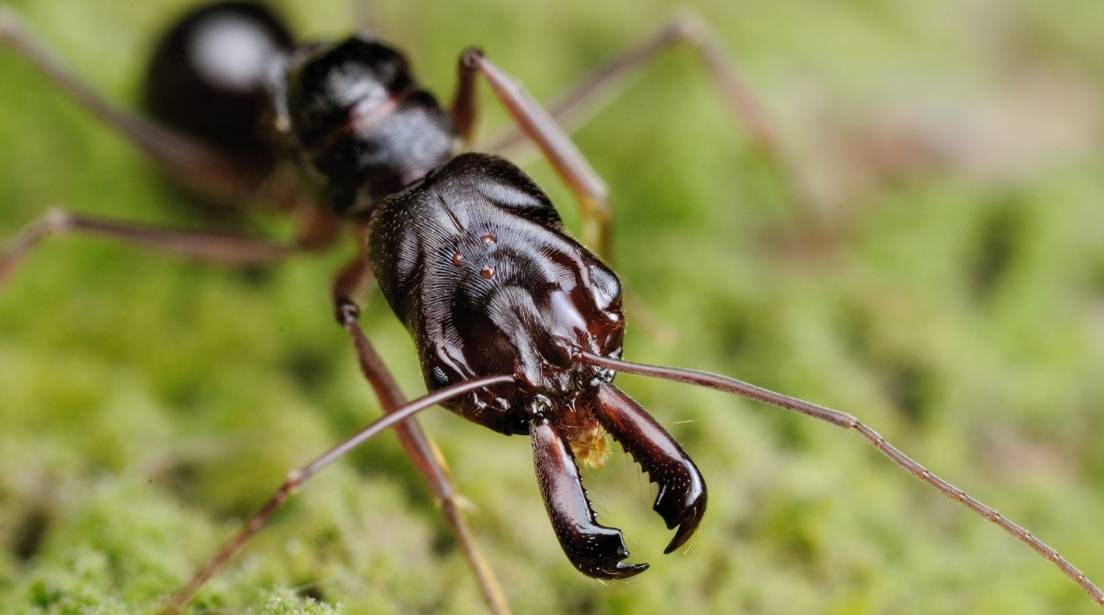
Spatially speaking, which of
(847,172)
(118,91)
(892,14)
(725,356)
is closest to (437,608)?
(725,356)

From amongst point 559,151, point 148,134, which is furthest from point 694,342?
point 148,134

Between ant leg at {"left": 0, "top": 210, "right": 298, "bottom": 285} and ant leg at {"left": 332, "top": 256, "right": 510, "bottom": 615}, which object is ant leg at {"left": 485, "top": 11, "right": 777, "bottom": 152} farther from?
ant leg at {"left": 332, "top": 256, "right": 510, "bottom": 615}

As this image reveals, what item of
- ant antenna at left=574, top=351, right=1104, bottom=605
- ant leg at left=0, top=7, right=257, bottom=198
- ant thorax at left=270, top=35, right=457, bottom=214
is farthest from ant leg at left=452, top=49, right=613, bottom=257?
ant leg at left=0, top=7, right=257, bottom=198

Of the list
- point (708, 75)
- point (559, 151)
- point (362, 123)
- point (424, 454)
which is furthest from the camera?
point (708, 75)

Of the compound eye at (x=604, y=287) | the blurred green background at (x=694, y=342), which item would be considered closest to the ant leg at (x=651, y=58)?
the blurred green background at (x=694, y=342)

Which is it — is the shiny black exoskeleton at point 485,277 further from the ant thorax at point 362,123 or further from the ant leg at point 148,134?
the ant leg at point 148,134

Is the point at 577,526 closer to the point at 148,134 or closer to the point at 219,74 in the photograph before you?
the point at 148,134

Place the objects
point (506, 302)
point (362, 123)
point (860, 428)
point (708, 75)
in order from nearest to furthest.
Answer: point (860, 428)
point (506, 302)
point (362, 123)
point (708, 75)
